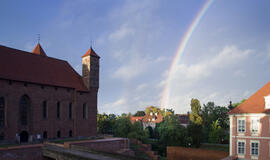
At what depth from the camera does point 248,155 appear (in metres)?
24.2

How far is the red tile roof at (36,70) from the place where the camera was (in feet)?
93.7

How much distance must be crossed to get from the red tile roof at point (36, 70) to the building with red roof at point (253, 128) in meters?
24.0

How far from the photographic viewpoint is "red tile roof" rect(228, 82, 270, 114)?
953 inches

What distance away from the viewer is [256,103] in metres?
25.1

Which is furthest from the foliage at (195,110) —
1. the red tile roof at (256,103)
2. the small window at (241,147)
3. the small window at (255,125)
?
the small window at (255,125)

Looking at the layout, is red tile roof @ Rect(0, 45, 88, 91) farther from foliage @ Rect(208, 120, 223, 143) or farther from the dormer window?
the dormer window

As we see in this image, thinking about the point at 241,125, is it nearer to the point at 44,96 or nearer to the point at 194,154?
the point at 194,154

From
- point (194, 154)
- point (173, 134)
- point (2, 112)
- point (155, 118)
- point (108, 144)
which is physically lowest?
point (155, 118)

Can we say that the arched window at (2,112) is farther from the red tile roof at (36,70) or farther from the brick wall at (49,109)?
the red tile roof at (36,70)

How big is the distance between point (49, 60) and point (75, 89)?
6.61m

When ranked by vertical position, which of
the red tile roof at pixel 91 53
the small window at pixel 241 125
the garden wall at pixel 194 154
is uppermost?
the red tile roof at pixel 91 53

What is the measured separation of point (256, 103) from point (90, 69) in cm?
2580

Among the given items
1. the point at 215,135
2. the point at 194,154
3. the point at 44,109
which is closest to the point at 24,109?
the point at 44,109

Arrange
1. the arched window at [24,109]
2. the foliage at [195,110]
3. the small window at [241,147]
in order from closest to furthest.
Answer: the small window at [241,147], the arched window at [24,109], the foliage at [195,110]
